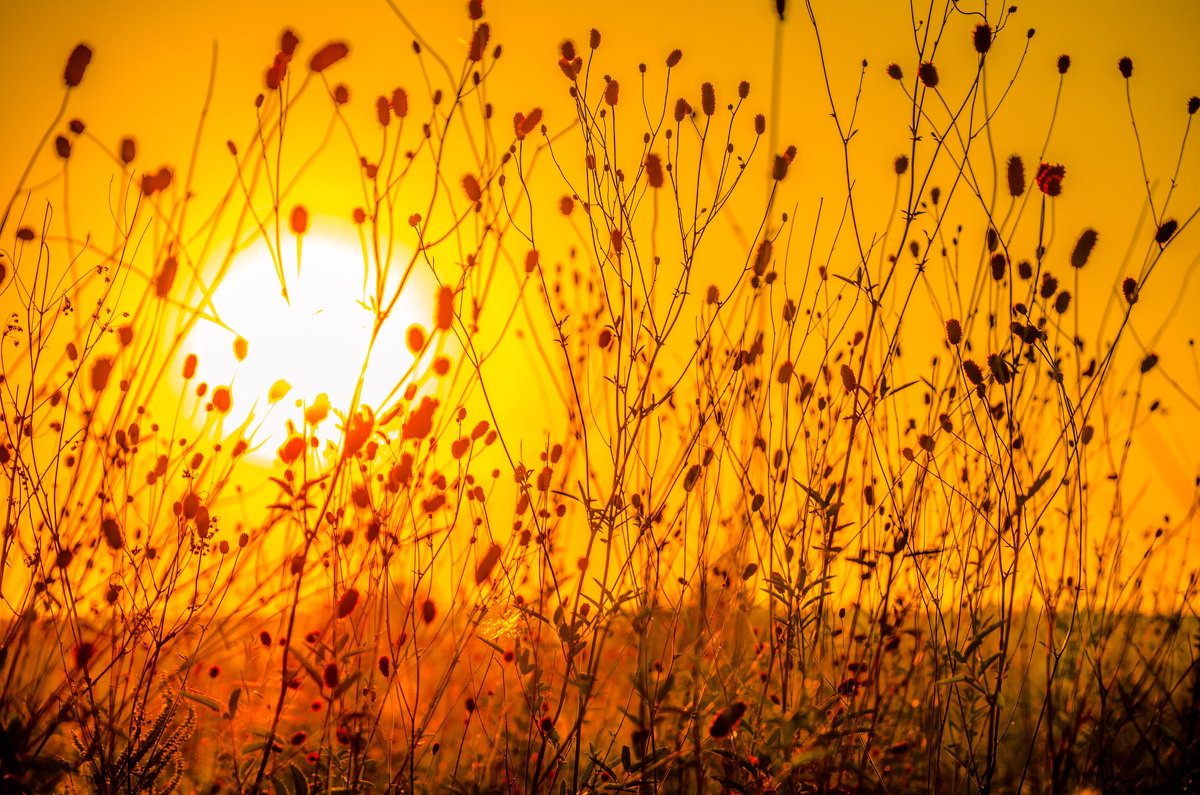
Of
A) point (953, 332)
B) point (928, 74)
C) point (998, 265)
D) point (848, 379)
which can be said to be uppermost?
point (928, 74)

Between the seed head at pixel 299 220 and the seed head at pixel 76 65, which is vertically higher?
the seed head at pixel 76 65

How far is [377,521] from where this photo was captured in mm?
1781

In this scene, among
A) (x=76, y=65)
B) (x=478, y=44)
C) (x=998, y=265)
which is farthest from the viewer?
(x=998, y=265)

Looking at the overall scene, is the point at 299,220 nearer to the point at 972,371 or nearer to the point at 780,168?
the point at 780,168

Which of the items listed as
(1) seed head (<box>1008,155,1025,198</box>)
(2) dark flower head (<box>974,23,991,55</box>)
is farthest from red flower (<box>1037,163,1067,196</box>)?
(2) dark flower head (<box>974,23,991,55</box>)

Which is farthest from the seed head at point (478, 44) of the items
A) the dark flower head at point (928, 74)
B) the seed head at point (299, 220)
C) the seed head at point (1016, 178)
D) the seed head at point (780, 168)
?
the seed head at point (1016, 178)

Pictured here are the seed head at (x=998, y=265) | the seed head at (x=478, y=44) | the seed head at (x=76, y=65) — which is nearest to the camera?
the seed head at (x=76, y=65)

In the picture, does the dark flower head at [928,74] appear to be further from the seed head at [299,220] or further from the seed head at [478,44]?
the seed head at [299,220]

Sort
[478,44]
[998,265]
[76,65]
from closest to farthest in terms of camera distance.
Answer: [76,65] → [478,44] → [998,265]

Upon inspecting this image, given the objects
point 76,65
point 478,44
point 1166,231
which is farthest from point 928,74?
point 76,65

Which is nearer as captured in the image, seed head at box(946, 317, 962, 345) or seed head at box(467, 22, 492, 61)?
seed head at box(467, 22, 492, 61)

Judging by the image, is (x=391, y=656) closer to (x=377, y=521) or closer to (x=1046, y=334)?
(x=377, y=521)

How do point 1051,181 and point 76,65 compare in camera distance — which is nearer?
point 76,65

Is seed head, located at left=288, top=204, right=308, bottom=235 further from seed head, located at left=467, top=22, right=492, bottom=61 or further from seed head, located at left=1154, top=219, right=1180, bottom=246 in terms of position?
seed head, located at left=1154, top=219, right=1180, bottom=246
